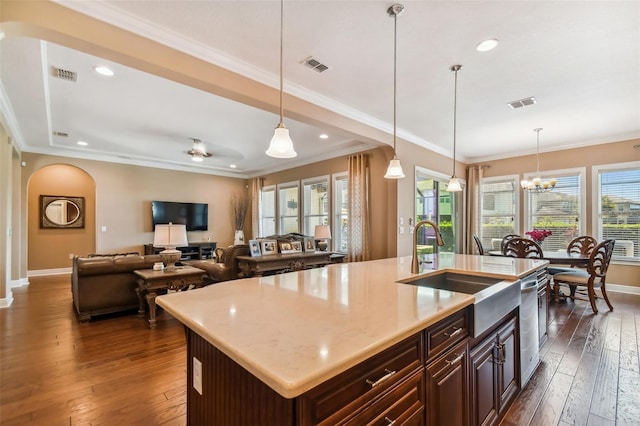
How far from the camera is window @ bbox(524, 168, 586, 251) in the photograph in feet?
18.2

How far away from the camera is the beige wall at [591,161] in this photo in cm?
508

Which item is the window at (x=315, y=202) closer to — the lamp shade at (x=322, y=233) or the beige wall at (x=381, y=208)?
the lamp shade at (x=322, y=233)

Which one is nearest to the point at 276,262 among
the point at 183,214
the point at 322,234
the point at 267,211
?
the point at 322,234

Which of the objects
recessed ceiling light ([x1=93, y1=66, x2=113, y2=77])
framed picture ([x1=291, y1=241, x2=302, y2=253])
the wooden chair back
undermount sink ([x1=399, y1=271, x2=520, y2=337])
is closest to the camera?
undermount sink ([x1=399, y1=271, x2=520, y2=337])

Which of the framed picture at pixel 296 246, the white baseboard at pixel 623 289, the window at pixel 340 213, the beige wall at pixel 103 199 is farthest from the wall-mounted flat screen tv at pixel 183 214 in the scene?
the white baseboard at pixel 623 289

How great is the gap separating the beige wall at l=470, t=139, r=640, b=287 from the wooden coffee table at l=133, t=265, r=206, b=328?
6.42 m

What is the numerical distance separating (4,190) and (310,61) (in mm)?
4982

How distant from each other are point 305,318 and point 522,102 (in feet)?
14.0

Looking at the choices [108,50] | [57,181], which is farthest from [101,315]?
[57,181]

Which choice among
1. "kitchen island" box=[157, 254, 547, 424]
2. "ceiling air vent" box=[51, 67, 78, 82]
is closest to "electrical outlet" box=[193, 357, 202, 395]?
"kitchen island" box=[157, 254, 547, 424]

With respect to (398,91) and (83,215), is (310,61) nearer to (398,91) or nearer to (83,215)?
(398,91)

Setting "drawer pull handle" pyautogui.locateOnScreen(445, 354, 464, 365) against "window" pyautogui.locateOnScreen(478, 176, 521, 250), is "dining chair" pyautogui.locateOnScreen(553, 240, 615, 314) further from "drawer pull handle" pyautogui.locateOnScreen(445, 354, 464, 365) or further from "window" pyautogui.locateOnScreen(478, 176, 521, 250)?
"drawer pull handle" pyautogui.locateOnScreen(445, 354, 464, 365)

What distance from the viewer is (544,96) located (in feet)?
12.1

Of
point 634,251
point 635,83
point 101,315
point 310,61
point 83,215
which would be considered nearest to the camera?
point 310,61
